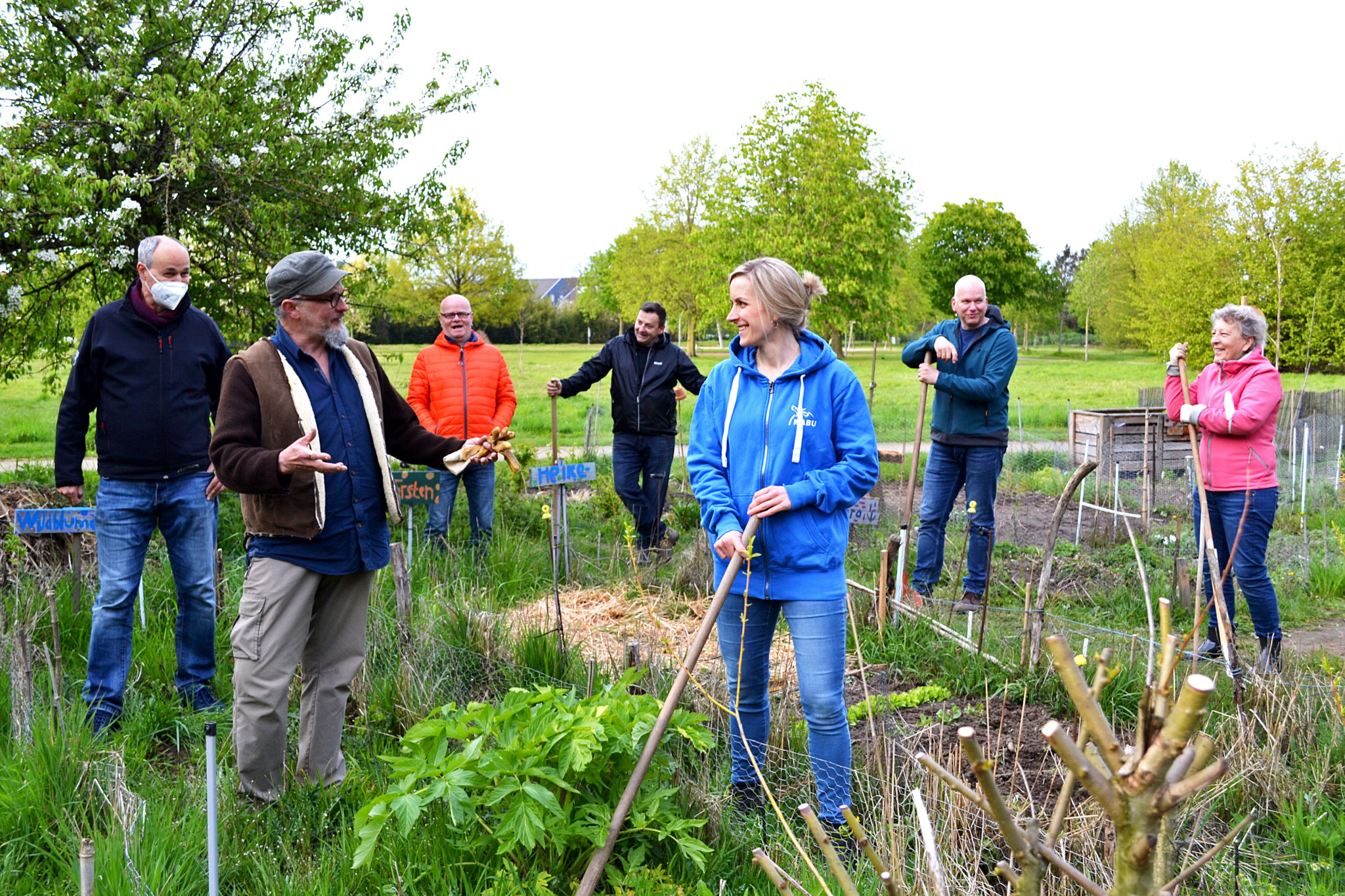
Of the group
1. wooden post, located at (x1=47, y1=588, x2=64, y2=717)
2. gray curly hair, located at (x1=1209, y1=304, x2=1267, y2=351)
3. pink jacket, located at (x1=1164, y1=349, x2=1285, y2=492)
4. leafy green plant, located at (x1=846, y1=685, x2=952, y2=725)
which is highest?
gray curly hair, located at (x1=1209, y1=304, x2=1267, y2=351)

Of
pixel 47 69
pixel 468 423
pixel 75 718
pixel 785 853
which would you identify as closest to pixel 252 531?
pixel 75 718

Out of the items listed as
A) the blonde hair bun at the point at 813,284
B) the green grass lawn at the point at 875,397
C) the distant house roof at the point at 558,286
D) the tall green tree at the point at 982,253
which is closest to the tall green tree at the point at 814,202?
the green grass lawn at the point at 875,397

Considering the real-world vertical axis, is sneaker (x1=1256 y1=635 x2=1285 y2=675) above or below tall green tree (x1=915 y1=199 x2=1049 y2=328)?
below

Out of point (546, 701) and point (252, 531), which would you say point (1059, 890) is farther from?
point (252, 531)

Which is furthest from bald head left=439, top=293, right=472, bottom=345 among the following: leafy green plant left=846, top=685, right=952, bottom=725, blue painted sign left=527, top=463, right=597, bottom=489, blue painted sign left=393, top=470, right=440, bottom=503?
leafy green plant left=846, top=685, right=952, bottom=725

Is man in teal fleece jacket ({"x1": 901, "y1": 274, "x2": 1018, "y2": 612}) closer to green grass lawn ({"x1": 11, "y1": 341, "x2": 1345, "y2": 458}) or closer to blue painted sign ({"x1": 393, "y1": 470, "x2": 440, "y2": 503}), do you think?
green grass lawn ({"x1": 11, "y1": 341, "x2": 1345, "y2": 458})

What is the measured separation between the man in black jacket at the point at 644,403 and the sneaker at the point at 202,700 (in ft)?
10.4

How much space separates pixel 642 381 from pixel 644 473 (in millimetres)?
687

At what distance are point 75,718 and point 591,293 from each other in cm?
6145

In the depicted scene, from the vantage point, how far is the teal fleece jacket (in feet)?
18.5

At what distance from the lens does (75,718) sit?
323 cm

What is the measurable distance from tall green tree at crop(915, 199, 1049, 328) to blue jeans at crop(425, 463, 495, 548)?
46.1 metres

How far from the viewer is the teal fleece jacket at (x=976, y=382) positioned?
5.63 metres

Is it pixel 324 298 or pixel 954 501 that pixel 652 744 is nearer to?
pixel 324 298
